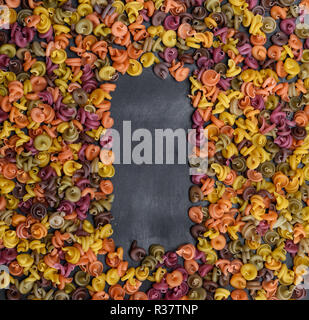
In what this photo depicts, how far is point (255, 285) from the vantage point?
1.18m

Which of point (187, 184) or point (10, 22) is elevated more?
point (10, 22)

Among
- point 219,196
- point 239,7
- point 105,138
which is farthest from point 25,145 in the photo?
point 239,7

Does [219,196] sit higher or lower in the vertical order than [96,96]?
lower

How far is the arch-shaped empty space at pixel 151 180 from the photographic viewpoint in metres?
1.18

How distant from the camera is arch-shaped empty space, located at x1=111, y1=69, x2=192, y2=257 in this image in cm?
118

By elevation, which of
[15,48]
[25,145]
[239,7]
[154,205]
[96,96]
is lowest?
[154,205]

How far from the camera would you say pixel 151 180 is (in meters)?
1.19

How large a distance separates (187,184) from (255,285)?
34 centimetres
